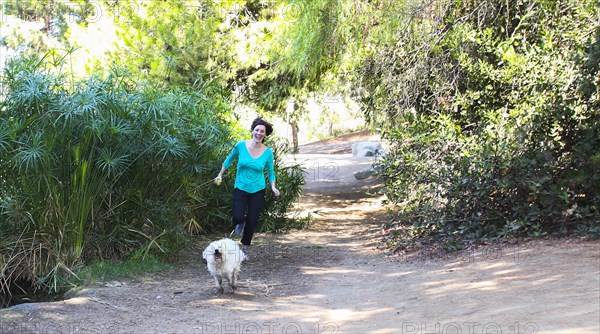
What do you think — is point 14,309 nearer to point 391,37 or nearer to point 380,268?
point 380,268

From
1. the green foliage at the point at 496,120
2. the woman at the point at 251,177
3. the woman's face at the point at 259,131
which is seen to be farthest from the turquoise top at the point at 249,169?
the green foliage at the point at 496,120

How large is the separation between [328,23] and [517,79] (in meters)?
3.48

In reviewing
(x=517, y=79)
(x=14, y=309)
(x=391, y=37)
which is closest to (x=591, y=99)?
(x=517, y=79)

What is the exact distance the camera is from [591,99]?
297 inches

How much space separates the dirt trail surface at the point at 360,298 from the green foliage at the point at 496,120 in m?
0.70

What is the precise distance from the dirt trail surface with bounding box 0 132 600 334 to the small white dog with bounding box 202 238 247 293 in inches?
10.2

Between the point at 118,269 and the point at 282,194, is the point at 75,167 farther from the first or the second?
the point at 282,194

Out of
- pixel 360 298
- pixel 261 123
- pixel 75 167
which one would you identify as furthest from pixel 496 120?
pixel 75 167

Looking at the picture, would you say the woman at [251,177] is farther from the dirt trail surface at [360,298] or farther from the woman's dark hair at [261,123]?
the dirt trail surface at [360,298]

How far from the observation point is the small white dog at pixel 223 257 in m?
6.09

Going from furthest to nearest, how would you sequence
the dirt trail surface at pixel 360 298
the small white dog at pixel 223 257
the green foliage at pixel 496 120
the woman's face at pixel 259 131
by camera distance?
the woman's face at pixel 259 131, the green foliage at pixel 496 120, the small white dog at pixel 223 257, the dirt trail surface at pixel 360 298

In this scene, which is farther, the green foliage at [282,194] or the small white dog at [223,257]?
the green foliage at [282,194]

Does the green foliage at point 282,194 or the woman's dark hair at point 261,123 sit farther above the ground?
the woman's dark hair at point 261,123

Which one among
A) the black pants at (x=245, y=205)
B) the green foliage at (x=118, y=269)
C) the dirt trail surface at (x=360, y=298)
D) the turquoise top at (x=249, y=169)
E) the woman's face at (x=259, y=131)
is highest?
the woman's face at (x=259, y=131)
